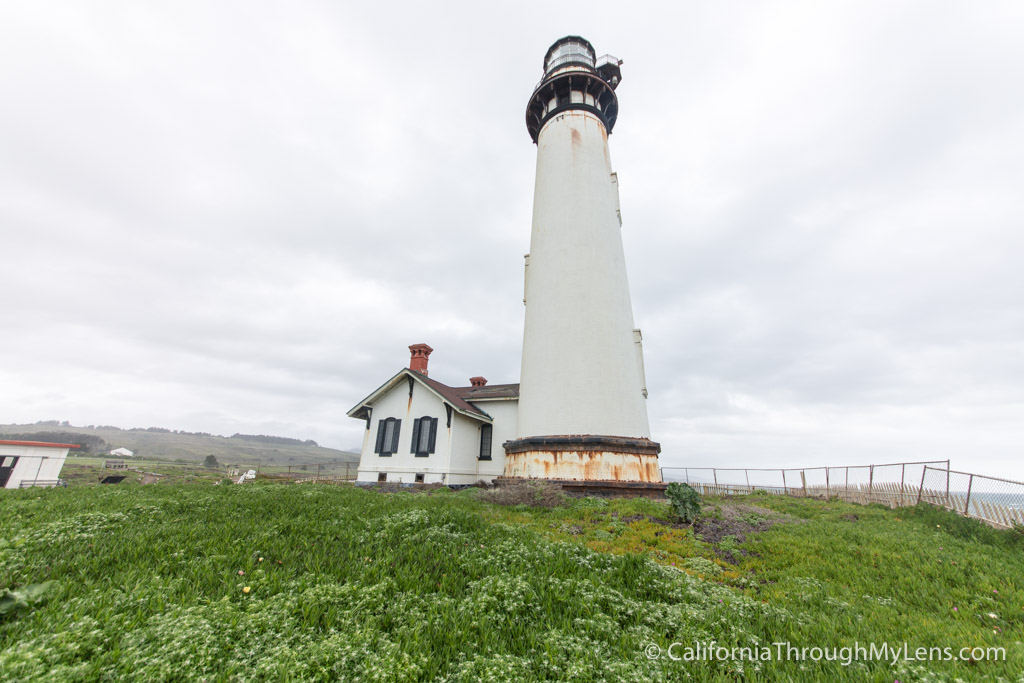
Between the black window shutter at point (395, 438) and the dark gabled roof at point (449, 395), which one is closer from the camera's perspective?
the dark gabled roof at point (449, 395)

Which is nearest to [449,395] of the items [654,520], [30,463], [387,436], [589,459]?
[387,436]

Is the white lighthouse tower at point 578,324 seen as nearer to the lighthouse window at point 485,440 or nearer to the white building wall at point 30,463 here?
the lighthouse window at point 485,440

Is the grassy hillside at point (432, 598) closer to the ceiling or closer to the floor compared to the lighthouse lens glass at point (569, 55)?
closer to the floor

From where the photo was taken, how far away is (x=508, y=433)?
1947 centimetres

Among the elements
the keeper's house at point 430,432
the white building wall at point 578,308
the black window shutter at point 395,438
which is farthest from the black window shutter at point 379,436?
the white building wall at point 578,308

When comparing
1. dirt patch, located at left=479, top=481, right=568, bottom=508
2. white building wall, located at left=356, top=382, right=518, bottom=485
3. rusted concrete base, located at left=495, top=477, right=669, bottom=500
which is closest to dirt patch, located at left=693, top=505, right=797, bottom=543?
rusted concrete base, located at left=495, top=477, right=669, bottom=500

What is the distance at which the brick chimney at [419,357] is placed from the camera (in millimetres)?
21797

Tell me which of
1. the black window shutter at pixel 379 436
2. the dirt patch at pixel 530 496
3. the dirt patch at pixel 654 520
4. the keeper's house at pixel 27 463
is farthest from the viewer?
the keeper's house at pixel 27 463

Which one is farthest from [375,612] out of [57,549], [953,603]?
[953,603]

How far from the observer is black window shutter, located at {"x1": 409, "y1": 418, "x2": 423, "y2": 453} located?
18.4m

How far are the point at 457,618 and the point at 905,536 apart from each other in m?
11.1

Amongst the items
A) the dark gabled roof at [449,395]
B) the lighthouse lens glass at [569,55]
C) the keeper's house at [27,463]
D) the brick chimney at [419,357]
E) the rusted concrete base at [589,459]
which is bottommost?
the keeper's house at [27,463]

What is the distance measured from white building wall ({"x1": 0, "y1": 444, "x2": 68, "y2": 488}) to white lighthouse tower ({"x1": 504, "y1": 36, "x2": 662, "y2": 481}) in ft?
84.5

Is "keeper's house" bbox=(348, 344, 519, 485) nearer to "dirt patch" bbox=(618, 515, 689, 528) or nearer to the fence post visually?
"dirt patch" bbox=(618, 515, 689, 528)
